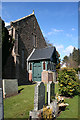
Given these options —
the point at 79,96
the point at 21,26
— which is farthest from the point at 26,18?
the point at 79,96

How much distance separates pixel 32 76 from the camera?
17750 millimetres

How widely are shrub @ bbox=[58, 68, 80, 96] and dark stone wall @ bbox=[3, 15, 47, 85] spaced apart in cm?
837

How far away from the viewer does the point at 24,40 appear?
1802 centimetres

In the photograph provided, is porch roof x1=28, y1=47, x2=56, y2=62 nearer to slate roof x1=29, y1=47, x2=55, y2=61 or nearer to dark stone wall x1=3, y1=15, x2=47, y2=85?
slate roof x1=29, y1=47, x2=55, y2=61

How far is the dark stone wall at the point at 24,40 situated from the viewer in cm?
1592

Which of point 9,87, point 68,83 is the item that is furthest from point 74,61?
point 9,87

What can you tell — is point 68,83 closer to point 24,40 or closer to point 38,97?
point 38,97

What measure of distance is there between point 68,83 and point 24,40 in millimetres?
12293

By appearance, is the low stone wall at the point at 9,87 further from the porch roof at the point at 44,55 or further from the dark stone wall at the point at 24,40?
the porch roof at the point at 44,55

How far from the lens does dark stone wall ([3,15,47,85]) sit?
15.9 meters

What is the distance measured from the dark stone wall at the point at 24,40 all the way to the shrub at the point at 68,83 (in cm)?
837

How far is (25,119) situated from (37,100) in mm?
1017

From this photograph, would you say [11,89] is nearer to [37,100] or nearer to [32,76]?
[37,100]

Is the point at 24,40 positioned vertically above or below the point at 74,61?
above
